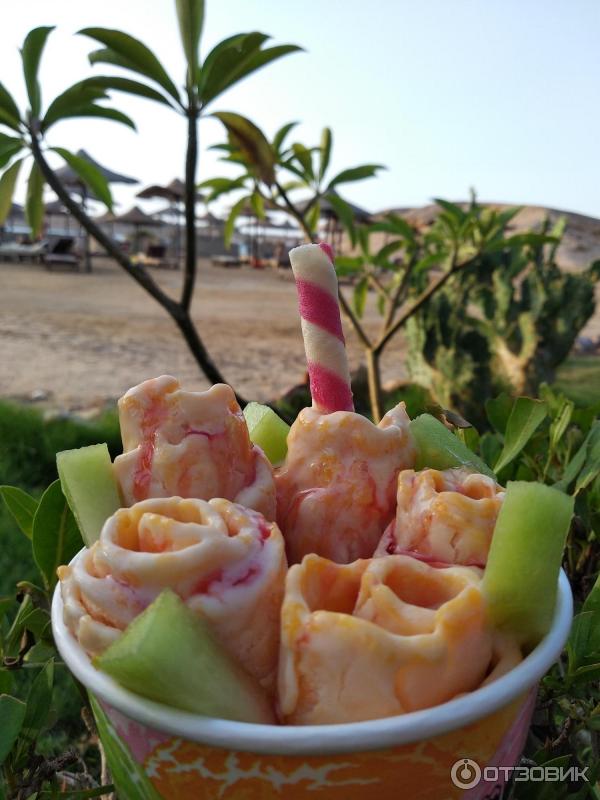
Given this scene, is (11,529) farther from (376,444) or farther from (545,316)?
(545,316)

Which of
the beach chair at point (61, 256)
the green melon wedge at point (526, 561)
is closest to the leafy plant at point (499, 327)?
the green melon wedge at point (526, 561)

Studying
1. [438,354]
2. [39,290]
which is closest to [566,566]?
[438,354]

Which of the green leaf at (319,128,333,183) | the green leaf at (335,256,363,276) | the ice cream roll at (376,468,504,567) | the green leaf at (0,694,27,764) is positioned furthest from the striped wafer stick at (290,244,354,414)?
the green leaf at (335,256,363,276)

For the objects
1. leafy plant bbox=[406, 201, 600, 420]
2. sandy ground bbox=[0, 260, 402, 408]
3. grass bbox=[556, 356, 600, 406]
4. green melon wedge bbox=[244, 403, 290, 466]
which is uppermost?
green melon wedge bbox=[244, 403, 290, 466]

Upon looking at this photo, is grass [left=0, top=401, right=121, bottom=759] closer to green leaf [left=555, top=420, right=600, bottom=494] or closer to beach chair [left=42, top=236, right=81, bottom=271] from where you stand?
green leaf [left=555, top=420, right=600, bottom=494]

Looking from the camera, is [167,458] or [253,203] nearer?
[167,458]

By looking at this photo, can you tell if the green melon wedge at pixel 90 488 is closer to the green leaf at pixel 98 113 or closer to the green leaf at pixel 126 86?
the green leaf at pixel 126 86

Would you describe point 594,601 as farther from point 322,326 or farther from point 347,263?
point 347,263
